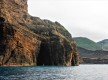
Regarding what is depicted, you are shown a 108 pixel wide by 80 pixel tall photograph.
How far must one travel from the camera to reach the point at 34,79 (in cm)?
10925

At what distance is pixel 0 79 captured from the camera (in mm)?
102188

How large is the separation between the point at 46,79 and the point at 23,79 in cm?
1032

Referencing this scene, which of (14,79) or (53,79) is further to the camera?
(53,79)

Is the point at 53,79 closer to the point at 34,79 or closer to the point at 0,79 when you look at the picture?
the point at 34,79

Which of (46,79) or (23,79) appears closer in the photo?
(23,79)

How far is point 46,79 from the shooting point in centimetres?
11238

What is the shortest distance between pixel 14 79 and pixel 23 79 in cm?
311

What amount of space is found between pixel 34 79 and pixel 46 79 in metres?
5.21

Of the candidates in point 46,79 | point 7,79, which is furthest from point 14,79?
point 46,79

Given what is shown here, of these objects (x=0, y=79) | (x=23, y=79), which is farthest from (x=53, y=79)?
(x=0, y=79)

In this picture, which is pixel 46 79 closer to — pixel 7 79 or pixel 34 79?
pixel 34 79

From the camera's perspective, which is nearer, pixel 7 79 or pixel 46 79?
pixel 7 79

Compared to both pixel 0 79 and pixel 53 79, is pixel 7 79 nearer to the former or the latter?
pixel 0 79

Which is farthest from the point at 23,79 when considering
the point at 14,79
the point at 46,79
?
the point at 46,79
